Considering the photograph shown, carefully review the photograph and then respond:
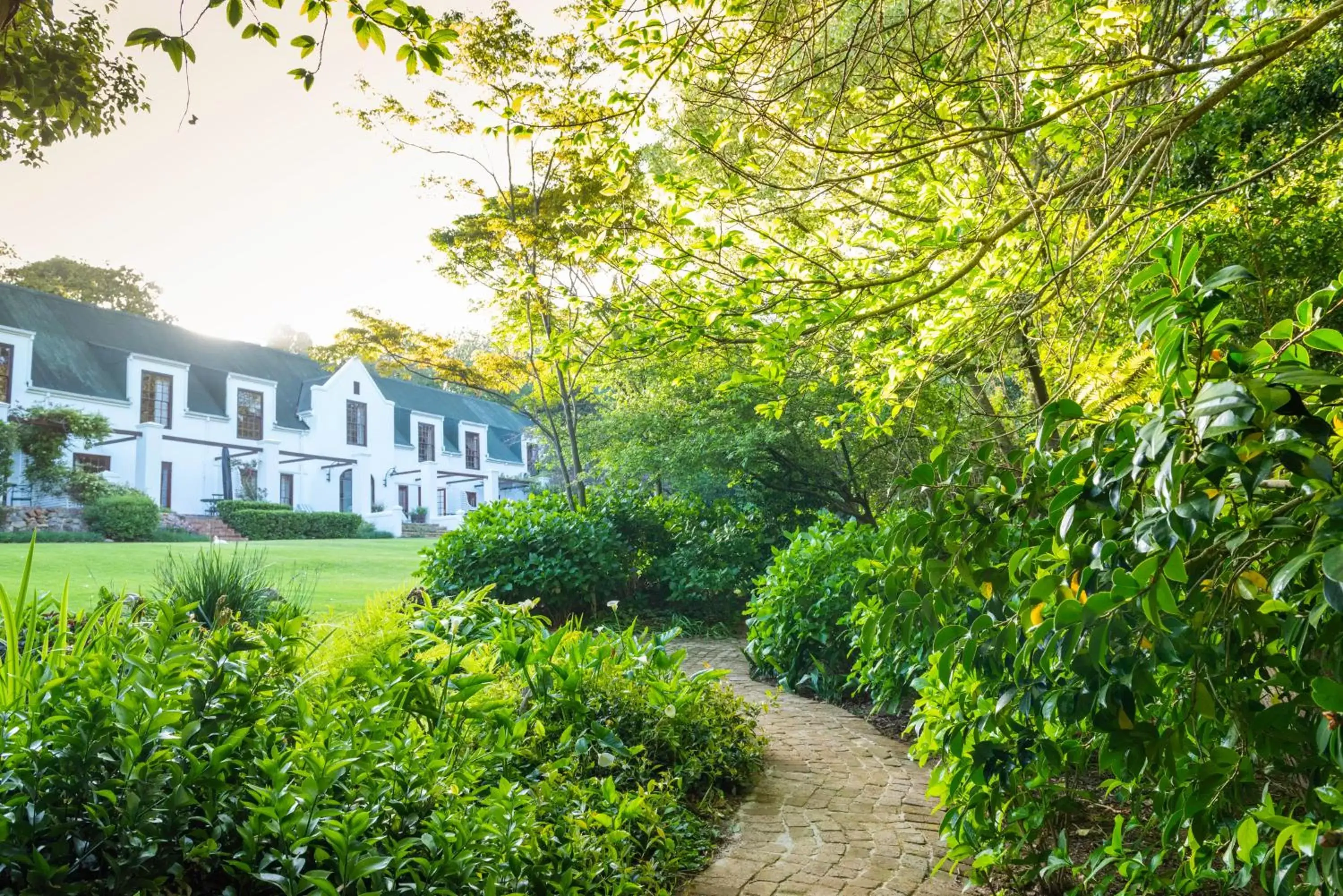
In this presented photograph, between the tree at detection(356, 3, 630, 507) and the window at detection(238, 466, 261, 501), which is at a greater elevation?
the tree at detection(356, 3, 630, 507)

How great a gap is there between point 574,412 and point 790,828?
863 cm

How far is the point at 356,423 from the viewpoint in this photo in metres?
23.2

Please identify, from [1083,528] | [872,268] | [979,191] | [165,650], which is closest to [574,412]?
[872,268]

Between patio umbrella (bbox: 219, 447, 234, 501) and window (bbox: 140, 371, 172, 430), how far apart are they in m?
1.19

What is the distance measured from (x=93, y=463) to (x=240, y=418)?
4.77 meters

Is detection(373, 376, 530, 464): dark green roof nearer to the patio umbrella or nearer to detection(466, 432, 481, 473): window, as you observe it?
detection(466, 432, 481, 473): window

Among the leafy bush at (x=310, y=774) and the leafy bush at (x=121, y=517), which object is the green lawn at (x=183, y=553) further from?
the leafy bush at (x=310, y=774)

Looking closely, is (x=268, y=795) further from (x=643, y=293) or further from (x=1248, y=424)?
(x=643, y=293)

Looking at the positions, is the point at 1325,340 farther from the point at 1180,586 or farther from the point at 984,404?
the point at 984,404

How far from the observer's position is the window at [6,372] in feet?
44.5

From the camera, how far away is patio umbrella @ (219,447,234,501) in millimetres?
18188

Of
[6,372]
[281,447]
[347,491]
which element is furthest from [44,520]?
[347,491]

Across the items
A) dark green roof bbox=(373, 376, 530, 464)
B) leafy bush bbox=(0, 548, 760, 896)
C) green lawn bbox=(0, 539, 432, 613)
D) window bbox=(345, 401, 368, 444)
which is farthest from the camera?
dark green roof bbox=(373, 376, 530, 464)

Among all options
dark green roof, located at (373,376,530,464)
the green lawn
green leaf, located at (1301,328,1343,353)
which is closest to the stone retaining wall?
the green lawn
